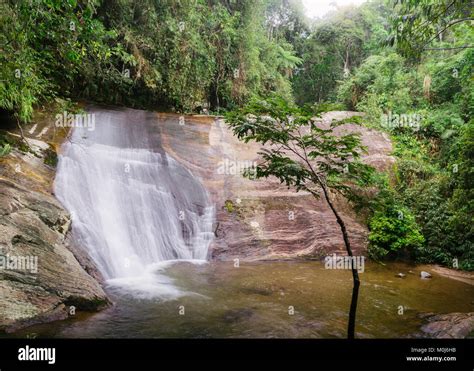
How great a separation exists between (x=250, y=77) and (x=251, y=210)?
9290 millimetres

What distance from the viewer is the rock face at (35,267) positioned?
4.92 meters

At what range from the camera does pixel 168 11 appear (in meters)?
14.6

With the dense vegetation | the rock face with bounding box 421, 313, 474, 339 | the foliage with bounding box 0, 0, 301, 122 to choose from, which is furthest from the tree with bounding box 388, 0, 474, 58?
the foliage with bounding box 0, 0, 301, 122

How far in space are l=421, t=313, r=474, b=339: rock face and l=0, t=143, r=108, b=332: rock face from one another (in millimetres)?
5225

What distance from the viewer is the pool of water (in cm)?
535
